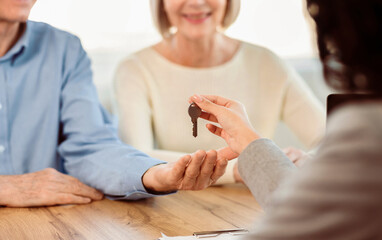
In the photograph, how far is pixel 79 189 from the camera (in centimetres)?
143

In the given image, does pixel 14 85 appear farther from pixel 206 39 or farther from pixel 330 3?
pixel 330 3

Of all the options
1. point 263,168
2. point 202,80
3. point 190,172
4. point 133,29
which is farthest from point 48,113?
point 133,29

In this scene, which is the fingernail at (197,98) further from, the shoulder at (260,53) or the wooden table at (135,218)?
the shoulder at (260,53)

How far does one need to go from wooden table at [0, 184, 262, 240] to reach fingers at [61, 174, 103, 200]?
0.03 m

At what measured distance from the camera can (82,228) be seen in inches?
47.1

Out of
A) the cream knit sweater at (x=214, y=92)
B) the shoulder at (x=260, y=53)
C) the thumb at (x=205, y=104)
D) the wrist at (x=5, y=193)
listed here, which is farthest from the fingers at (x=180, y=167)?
the shoulder at (x=260, y=53)

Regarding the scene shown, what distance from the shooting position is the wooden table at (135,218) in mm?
1167

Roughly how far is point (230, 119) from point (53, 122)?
72 cm

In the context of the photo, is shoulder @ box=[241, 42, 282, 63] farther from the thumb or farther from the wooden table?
the thumb

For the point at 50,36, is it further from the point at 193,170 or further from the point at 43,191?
the point at 193,170

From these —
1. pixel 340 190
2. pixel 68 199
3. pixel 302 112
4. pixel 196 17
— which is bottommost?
pixel 68 199

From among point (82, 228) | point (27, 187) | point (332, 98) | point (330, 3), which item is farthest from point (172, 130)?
point (330, 3)

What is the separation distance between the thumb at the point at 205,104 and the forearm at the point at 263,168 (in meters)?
0.21

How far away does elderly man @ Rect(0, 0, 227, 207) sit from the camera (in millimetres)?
1458
